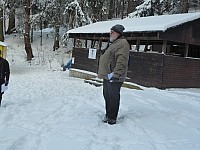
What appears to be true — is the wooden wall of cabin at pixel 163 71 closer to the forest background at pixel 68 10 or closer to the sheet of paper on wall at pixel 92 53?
the sheet of paper on wall at pixel 92 53

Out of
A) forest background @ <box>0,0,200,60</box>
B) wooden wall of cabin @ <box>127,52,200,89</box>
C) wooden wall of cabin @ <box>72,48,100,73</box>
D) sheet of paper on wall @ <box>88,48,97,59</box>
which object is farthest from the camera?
forest background @ <box>0,0,200,60</box>

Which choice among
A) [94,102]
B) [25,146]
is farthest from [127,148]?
[94,102]

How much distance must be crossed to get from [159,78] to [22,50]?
1807 centimetres

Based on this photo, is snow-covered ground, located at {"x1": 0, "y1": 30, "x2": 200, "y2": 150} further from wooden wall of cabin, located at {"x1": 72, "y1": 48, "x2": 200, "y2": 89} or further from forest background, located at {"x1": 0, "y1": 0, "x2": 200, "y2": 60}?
forest background, located at {"x1": 0, "y1": 0, "x2": 200, "y2": 60}

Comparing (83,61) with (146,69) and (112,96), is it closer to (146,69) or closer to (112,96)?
(146,69)

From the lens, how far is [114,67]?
5.26 metres

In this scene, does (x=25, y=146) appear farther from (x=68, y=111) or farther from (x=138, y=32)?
(x=138, y=32)

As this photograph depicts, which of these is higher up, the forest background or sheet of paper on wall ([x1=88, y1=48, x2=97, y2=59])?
the forest background

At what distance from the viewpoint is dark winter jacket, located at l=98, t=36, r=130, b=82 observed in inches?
199

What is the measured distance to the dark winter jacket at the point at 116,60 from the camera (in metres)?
5.06

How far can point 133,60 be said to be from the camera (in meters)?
12.1

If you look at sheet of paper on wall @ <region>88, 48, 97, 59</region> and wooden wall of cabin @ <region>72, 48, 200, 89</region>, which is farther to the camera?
sheet of paper on wall @ <region>88, 48, 97, 59</region>

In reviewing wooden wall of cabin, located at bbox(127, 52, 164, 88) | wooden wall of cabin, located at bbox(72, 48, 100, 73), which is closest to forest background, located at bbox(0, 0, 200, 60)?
wooden wall of cabin, located at bbox(72, 48, 100, 73)

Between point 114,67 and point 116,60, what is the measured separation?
0.16 m
